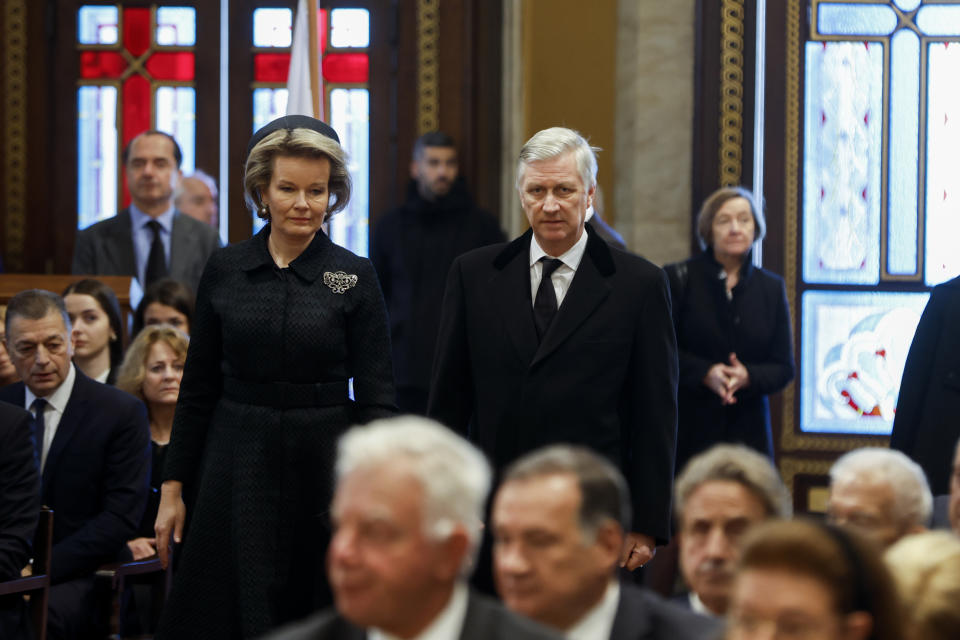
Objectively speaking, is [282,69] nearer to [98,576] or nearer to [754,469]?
[98,576]

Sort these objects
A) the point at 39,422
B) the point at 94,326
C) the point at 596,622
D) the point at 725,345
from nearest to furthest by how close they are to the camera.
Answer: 1. the point at 596,622
2. the point at 39,422
3. the point at 94,326
4. the point at 725,345

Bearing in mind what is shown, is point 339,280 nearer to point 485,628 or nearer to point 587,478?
point 587,478

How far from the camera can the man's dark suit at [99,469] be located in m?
5.07

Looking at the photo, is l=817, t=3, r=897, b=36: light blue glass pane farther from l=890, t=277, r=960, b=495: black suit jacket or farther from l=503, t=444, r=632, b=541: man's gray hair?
l=503, t=444, r=632, b=541: man's gray hair

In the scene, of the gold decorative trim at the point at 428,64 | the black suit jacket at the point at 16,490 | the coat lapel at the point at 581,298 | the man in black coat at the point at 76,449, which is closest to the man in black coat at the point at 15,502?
the black suit jacket at the point at 16,490

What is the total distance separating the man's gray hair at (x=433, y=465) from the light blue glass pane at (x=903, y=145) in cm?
598

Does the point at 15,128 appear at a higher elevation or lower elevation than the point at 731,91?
lower

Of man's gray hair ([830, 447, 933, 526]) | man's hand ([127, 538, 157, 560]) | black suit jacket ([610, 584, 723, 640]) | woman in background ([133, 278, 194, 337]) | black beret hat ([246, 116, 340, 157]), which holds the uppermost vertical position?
black beret hat ([246, 116, 340, 157])

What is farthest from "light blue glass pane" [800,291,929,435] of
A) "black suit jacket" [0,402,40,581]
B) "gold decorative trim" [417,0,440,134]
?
"black suit jacket" [0,402,40,581]

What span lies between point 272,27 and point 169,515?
4.79 metres

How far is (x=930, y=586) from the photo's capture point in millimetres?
2725

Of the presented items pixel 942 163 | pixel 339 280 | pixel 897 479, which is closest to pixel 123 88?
pixel 942 163

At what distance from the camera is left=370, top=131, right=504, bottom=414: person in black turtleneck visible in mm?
7664

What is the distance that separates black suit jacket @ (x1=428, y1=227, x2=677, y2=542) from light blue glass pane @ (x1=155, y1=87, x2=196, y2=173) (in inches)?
179
